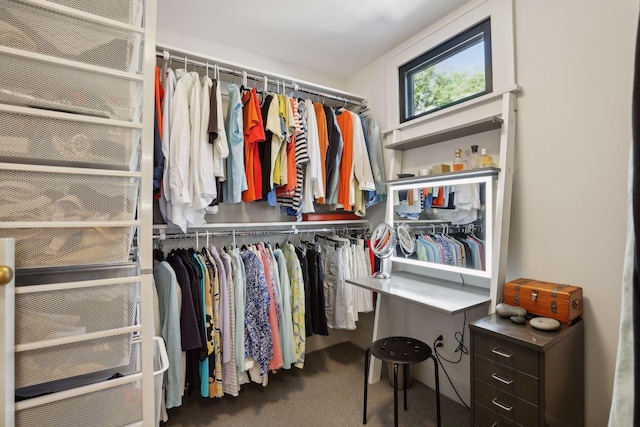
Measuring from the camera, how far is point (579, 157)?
1514 millimetres

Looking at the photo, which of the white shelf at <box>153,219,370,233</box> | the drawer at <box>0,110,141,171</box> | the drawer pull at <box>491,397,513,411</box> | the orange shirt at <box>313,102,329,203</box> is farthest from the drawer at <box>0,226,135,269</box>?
the orange shirt at <box>313,102,329,203</box>

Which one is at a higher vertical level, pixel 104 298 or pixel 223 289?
pixel 104 298

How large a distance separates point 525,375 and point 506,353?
3.7 inches

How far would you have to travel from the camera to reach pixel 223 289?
6.39 ft

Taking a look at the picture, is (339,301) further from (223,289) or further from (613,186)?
(613,186)

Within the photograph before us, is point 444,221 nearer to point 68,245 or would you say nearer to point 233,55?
point 68,245

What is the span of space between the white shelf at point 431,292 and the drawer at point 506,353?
181 millimetres

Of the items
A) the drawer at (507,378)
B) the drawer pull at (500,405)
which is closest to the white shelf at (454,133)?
the drawer at (507,378)

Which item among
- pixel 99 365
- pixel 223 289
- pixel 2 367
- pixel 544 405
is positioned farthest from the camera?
pixel 223 289

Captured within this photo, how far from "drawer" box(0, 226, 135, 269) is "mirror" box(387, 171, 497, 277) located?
1774 mm

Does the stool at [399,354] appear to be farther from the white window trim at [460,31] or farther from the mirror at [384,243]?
the white window trim at [460,31]

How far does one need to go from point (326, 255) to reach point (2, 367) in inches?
80.0

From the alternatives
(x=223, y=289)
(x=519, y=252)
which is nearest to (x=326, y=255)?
(x=223, y=289)

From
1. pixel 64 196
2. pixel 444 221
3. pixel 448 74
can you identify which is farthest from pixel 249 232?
pixel 448 74
